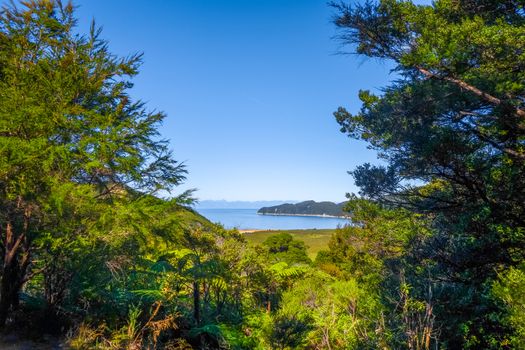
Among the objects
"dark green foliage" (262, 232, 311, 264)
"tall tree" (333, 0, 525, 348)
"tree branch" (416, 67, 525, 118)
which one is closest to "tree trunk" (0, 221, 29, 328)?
"tall tree" (333, 0, 525, 348)

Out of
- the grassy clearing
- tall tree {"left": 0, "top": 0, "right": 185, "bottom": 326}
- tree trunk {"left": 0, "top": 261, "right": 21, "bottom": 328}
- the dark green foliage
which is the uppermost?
tall tree {"left": 0, "top": 0, "right": 185, "bottom": 326}

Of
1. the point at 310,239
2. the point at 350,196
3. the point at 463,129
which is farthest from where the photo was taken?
the point at 310,239

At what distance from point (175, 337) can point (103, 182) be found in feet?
15.0

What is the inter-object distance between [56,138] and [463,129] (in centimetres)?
889

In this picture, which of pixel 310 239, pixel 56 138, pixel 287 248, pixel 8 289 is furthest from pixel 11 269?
pixel 310 239

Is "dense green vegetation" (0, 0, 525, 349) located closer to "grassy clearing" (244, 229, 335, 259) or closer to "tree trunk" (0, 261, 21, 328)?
"tree trunk" (0, 261, 21, 328)

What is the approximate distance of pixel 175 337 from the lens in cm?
820

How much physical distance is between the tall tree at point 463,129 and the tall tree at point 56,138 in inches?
236

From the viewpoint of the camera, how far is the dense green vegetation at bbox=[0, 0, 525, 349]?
5738 millimetres

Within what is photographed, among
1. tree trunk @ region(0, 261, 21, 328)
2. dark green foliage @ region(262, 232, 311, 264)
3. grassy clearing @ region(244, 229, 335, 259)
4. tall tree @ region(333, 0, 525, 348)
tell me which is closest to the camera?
tall tree @ region(333, 0, 525, 348)

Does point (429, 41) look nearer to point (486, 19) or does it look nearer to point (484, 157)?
point (486, 19)

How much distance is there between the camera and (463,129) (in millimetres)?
6664

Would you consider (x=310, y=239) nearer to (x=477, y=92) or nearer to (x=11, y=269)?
(x=11, y=269)

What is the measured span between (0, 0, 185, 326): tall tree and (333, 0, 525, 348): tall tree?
19.6 ft
